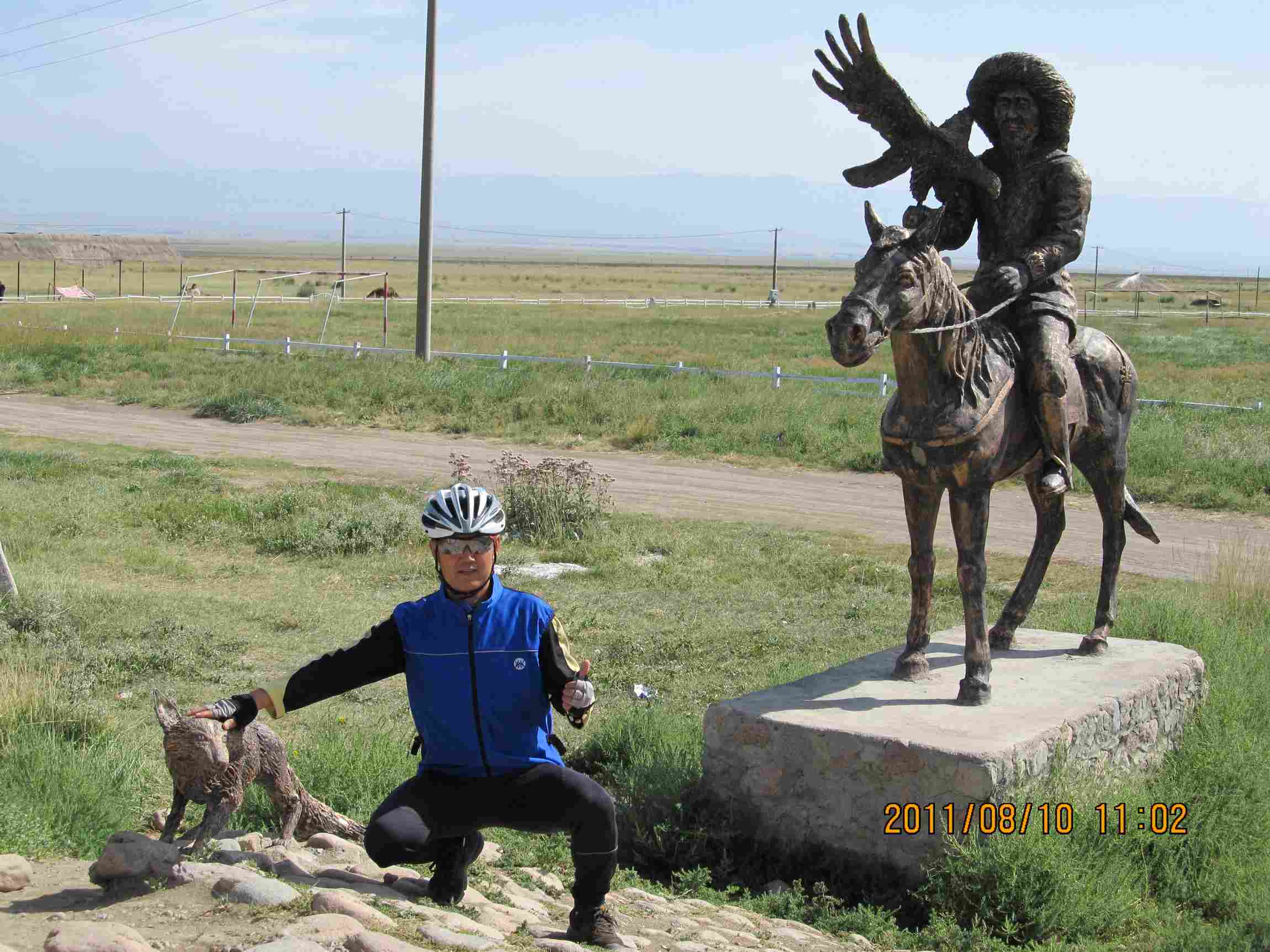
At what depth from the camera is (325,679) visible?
15.0ft

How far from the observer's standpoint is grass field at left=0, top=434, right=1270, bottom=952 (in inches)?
215

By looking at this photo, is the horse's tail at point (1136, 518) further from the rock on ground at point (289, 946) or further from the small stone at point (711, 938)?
the rock on ground at point (289, 946)

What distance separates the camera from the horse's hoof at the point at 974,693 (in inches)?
254

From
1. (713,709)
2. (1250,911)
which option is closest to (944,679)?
(713,709)

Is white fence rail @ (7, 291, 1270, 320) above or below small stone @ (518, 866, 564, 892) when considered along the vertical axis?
above

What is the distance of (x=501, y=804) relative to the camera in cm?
454

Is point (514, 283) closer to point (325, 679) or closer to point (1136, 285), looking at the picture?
point (1136, 285)

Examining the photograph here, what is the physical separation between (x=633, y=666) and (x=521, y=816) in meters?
4.59

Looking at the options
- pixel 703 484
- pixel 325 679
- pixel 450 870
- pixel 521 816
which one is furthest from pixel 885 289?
pixel 703 484

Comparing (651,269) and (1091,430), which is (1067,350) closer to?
(1091,430)

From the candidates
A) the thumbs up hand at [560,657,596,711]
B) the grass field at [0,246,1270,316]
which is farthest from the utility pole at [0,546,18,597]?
the grass field at [0,246,1270,316]

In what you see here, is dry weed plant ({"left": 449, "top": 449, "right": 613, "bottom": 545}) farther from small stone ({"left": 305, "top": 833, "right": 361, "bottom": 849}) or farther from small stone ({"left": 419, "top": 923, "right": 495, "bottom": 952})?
small stone ({"left": 419, "top": 923, "right": 495, "bottom": 952})

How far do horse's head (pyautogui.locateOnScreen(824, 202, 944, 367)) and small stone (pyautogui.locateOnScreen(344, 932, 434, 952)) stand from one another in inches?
112

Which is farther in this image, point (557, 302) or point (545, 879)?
point (557, 302)
